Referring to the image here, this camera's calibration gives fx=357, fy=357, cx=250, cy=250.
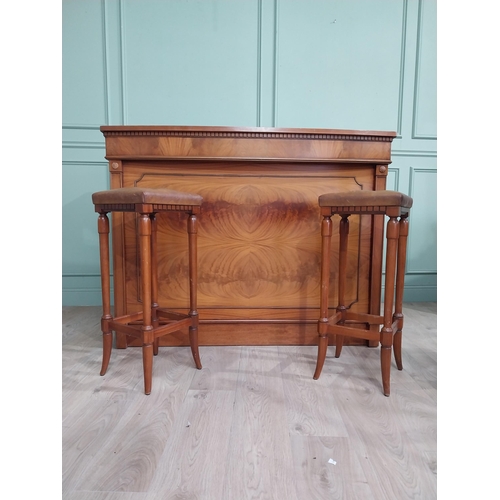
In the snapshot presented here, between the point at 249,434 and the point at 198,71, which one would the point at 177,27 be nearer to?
the point at 198,71

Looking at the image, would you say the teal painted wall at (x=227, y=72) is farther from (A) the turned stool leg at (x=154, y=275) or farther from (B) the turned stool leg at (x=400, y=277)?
(B) the turned stool leg at (x=400, y=277)

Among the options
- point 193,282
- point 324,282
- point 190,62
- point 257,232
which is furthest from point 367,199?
point 190,62

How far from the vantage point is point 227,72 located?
276cm

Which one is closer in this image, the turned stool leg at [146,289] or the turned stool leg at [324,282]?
the turned stool leg at [146,289]

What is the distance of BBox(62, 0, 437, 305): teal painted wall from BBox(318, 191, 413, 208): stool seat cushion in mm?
1547

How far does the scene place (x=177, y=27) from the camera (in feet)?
8.85

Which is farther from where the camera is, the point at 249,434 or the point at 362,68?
the point at 362,68

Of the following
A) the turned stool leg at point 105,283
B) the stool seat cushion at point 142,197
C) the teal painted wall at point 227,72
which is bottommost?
the turned stool leg at point 105,283

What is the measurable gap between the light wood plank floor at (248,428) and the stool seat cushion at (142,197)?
2.50 ft

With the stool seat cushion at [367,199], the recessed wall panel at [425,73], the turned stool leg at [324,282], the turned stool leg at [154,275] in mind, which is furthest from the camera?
the recessed wall panel at [425,73]

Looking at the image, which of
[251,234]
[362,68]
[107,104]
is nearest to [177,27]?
[107,104]

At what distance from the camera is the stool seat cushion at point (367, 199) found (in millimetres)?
1370

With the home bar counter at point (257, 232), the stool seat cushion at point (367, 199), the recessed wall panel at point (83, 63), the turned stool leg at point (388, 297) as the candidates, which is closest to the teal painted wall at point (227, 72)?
the recessed wall panel at point (83, 63)

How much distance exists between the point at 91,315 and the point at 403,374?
80.0 inches
